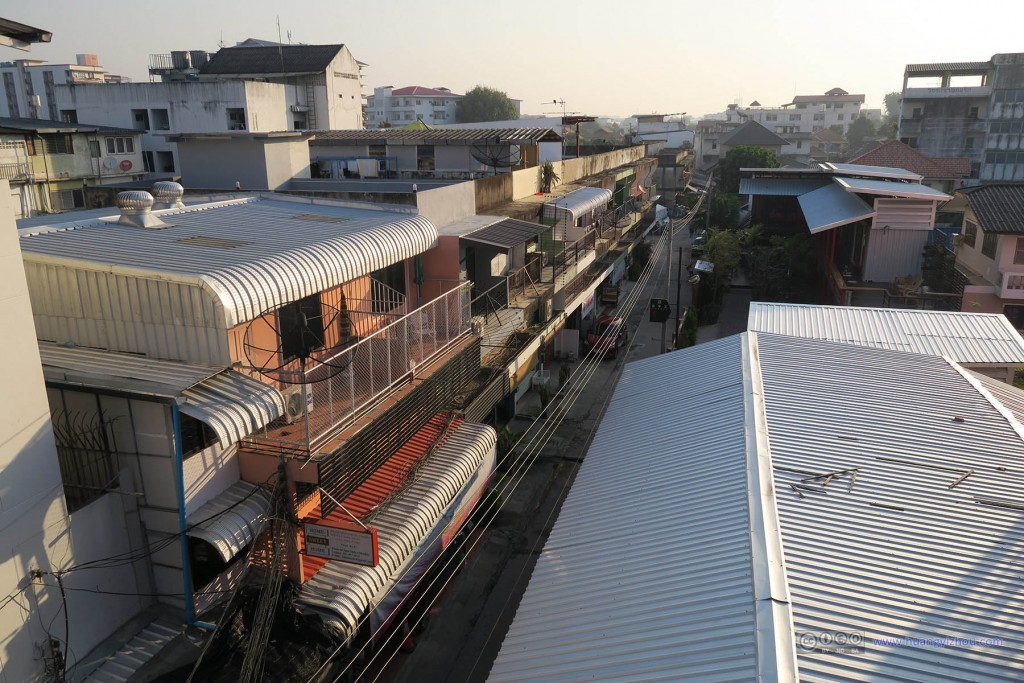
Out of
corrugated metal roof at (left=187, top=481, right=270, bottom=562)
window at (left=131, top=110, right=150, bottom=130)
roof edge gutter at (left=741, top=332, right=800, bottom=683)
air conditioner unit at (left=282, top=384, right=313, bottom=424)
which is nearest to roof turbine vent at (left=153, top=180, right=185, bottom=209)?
air conditioner unit at (left=282, top=384, right=313, bottom=424)

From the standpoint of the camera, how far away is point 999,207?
26547mm

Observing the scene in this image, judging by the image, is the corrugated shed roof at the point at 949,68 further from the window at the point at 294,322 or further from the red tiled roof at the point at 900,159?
the window at the point at 294,322

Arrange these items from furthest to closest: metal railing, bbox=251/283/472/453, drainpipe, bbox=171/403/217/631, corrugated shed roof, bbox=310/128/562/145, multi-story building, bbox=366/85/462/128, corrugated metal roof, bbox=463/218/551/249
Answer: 1. multi-story building, bbox=366/85/462/128
2. corrugated shed roof, bbox=310/128/562/145
3. corrugated metal roof, bbox=463/218/551/249
4. metal railing, bbox=251/283/472/453
5. drainpipe, bbox=171/403/217/631

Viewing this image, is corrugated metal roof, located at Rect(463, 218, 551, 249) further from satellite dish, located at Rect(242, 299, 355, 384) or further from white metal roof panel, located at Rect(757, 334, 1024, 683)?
white metal roof panel, located at Rect(757, 334, 1024, 683)

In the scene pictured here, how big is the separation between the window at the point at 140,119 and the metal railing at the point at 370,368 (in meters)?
42.6

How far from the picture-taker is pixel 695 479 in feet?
38.8

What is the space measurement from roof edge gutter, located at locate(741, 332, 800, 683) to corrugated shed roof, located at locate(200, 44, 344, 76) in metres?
51.5

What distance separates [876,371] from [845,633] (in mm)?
9957

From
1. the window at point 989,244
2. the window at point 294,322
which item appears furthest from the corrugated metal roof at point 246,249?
the window at point 989,244

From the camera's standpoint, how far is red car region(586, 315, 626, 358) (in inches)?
1121

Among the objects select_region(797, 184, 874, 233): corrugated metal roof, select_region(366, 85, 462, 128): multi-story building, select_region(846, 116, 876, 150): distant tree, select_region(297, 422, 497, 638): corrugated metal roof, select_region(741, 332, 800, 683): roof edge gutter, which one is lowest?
select_region(297, 422, 497, 638): corrugated metal roof

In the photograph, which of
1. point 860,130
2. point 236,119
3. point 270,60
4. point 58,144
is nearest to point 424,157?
point 58,144

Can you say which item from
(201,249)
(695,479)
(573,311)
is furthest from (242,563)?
(573,311)

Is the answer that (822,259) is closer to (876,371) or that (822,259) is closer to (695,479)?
(876,371)
